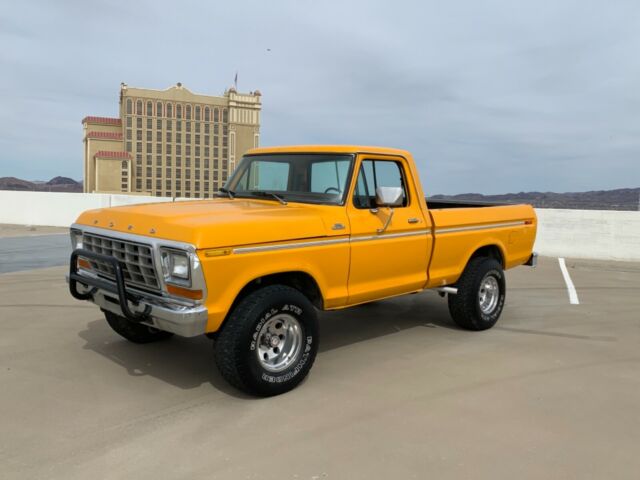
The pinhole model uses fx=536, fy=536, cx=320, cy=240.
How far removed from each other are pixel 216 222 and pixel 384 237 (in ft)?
5.81

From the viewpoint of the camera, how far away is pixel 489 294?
648 cm

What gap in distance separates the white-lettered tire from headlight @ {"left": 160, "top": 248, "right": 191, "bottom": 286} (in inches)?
19.0

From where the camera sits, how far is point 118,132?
154 meters

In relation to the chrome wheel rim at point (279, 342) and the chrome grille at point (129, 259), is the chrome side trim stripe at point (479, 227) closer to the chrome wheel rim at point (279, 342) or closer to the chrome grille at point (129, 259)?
the chrome wheel rim at point (279, 342)

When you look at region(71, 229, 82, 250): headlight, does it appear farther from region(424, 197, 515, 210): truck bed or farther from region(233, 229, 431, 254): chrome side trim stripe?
region(424, 197, 515, 210): truck bed

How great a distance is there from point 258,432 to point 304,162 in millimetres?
2676

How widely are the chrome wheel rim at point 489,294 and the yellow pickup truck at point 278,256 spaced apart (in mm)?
95

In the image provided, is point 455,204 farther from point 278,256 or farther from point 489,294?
point 278,256

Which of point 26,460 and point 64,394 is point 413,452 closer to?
point 26,460

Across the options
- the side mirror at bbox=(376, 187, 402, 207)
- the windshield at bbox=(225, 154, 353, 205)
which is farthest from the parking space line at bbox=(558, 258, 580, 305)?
the windshield at bbox=(225, 154, 353, 205)

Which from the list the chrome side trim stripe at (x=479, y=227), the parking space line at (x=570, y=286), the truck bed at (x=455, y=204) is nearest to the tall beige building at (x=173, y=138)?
the parking space line at (x=570, y=286)

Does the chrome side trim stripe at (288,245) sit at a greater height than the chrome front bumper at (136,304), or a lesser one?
greater

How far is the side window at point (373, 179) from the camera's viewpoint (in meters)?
5.01

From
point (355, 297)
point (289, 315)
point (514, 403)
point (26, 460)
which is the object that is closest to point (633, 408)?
point (514, 403)
